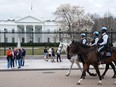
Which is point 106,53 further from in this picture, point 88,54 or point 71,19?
point 71,19

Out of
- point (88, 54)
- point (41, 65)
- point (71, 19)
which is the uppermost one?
point (71, 19)

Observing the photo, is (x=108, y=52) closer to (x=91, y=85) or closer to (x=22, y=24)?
(x=91, y=85)

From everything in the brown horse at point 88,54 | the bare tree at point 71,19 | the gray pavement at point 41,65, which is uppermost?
the bare tree at point 71,19

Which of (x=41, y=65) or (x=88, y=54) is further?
(x=41, y=65)

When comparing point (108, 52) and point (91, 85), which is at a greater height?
point (108, 52)

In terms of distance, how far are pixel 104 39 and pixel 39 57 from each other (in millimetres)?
21338

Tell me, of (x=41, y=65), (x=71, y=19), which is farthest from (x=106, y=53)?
(x=71, y=19)

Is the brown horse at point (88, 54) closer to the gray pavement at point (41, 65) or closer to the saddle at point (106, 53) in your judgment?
the saddle at point (106, 53)

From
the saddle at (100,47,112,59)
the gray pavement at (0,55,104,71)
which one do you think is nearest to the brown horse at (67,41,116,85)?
the saddle at (100,47,112,59)

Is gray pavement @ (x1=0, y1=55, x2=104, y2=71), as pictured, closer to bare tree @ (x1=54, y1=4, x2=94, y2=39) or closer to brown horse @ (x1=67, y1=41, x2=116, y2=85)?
brown horse @ (x1=67, y1=41, x2=116, y2=85)

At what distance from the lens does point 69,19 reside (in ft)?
218

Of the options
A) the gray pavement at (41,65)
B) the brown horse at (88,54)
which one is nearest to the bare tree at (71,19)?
the gray pavement at (41,65)

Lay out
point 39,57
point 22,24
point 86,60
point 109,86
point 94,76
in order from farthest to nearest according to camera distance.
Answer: point 22,24 → point 39,57 → point 94,76 → point 86,60 → point 109,86

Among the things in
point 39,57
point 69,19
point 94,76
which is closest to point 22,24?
Answer: point 69,19
